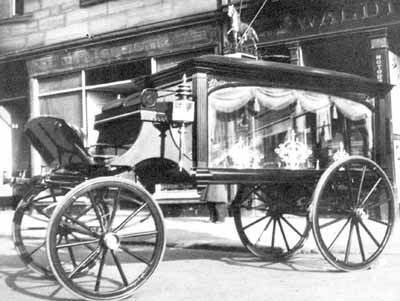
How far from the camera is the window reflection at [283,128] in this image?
18.3 ft

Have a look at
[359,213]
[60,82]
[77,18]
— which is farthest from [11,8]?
[359,213]

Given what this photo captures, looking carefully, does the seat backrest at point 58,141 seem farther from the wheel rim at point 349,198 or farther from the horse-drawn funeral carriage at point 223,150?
the wheel rim at point 349,198

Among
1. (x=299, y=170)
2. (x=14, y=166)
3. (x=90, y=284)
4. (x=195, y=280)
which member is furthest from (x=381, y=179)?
(x=14, y=166)

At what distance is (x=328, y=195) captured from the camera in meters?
5.82

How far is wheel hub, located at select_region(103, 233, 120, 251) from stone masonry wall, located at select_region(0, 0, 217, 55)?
923cm

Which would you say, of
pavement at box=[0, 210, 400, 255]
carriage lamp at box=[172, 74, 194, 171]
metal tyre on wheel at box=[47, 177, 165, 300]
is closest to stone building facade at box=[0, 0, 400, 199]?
pavement at box=[0, 210, 400, 255]

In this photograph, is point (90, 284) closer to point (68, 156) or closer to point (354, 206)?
point (68, 156)

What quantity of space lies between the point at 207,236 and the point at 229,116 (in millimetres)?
4109

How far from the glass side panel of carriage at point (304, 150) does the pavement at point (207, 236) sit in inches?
26.0

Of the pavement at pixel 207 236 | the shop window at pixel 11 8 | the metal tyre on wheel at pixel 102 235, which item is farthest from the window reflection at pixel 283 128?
the shop window at pixel 11 8

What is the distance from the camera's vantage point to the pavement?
788 centimetres

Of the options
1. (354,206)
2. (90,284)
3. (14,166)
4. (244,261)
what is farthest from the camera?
(14,166)

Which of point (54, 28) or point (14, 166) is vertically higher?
point (54, 28)

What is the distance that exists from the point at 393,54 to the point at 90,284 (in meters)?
8.14
